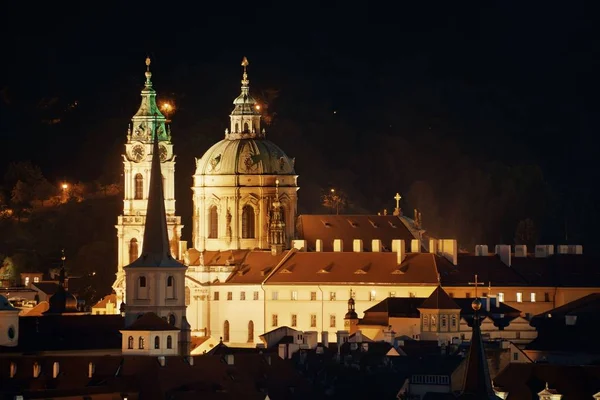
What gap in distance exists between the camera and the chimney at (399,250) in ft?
562

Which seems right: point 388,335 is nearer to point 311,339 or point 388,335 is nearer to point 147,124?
point 311,339

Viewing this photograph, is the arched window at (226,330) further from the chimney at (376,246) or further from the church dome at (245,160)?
the church dome at (245,160)

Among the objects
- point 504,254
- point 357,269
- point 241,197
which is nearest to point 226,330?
point 357,269

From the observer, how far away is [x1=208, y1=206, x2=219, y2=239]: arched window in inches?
6988

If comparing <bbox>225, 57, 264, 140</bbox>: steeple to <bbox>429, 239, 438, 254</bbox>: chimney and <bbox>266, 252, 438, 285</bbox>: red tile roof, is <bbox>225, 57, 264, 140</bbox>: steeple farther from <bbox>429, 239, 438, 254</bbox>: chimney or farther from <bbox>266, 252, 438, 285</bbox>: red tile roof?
<bbox>429, 239, 438, 254</bbox>: chimney

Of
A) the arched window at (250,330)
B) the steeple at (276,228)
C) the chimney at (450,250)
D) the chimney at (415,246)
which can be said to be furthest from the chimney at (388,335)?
the steeple at (276,228)

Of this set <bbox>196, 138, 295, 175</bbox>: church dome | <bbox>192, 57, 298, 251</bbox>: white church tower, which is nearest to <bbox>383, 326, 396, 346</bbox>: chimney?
<bbox>192, 57, 298, 251</bbox>: white church tower

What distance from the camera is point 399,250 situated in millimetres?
172125

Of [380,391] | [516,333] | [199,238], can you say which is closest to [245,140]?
[199,238]

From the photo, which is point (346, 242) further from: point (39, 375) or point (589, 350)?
point (39, 375)

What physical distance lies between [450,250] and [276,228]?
29.2ft

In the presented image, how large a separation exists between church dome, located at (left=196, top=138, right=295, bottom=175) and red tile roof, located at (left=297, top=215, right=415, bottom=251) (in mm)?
3660

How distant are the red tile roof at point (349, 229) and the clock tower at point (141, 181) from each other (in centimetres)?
732

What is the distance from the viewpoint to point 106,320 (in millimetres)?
132000
